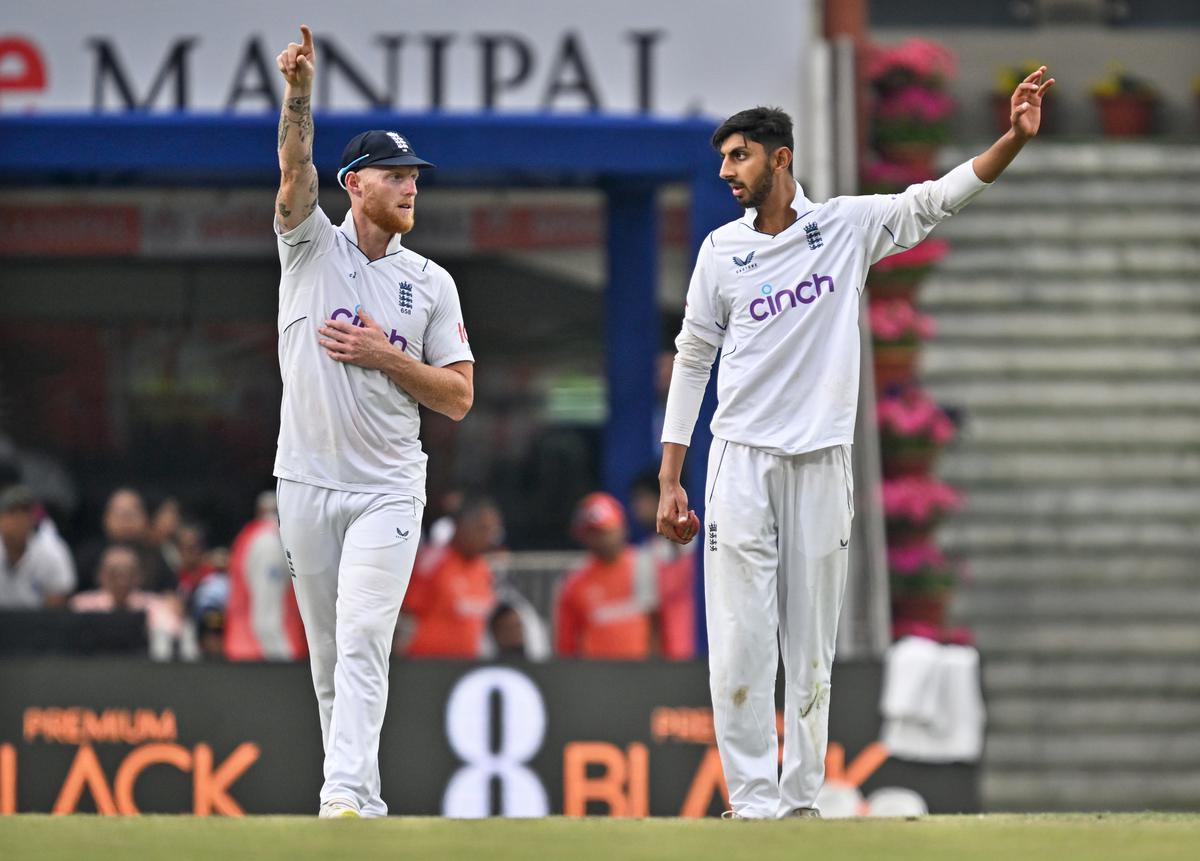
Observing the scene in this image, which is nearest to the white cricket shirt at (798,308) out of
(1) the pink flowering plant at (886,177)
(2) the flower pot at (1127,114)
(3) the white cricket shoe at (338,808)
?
(3) the white cricket shoe at (338,808)

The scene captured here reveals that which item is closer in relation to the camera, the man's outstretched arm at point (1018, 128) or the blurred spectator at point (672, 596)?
the man's outstretched arm at point (1018, 128)

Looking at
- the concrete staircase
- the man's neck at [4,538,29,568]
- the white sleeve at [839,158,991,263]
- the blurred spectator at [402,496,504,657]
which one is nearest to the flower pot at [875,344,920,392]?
the concrete staircase

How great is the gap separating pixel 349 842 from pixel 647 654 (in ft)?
19.3

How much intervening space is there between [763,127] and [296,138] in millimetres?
A: 1363

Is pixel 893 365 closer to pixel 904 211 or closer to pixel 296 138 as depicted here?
pixel 904 211

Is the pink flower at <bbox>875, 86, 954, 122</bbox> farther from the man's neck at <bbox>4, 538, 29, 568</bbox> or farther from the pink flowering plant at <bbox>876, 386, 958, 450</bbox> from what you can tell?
the man's neck at <bbox>4, 538, 29, 568</bbox>

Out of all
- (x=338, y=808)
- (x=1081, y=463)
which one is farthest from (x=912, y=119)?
(x=338, y=808)

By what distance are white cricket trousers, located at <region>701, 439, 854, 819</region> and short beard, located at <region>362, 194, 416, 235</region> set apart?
3.98 ft

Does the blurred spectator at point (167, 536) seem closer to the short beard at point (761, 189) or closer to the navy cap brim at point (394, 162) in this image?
the navy cap brim at point (394, 162)

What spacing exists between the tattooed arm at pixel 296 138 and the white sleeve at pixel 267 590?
4763 millimetres

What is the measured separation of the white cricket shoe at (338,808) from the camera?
5.98m

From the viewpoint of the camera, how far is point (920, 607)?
39.4 ft

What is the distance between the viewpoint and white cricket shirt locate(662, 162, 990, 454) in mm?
6273

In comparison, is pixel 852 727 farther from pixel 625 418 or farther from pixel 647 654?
pixel 625 418
